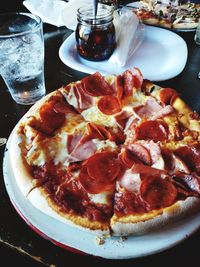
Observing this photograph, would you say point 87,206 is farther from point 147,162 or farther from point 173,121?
point 173,121

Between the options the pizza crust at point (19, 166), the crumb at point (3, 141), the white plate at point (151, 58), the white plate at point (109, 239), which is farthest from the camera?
the white plate at point (151, 58)

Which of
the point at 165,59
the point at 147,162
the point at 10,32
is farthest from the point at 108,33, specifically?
the point at 147,162

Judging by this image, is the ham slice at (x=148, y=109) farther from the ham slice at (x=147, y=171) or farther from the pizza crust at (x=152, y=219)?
the pizza crust at (x=152, y=219)

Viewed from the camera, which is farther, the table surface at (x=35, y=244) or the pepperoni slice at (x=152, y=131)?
the pepperoni slice at (x=152, y=131)

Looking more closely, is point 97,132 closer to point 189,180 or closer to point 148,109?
point 148,109

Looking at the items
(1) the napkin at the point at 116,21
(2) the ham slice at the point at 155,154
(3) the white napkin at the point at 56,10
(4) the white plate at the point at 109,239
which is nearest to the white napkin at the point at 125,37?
(1) the napkin at the point at 116,21
